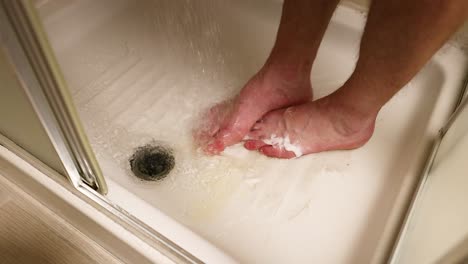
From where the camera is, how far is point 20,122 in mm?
559

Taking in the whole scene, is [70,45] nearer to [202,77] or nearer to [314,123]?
[202,77]

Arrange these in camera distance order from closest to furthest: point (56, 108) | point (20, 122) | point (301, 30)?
point (56, 108)
point (20, 122)
point (301, 30)

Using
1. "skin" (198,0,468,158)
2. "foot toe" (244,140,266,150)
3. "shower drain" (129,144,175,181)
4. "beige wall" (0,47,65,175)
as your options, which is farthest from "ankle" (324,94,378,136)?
"beige wall" (0,47,65,175)

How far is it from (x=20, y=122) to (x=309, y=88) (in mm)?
491

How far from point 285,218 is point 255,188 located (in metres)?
0.07

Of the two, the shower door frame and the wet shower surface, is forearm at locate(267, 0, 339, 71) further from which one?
the shower door frame

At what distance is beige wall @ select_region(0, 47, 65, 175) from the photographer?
18.2 inches

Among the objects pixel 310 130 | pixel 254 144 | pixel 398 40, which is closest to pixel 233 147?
pixel 254 144

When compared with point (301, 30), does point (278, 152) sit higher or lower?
lower

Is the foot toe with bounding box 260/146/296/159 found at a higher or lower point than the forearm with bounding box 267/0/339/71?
lower

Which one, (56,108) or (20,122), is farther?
(20,122)

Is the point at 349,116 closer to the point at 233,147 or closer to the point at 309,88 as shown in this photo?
the point at 309,88

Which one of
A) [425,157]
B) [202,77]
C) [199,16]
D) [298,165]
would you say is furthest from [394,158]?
[199,16]

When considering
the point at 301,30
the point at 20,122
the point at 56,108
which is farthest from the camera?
the point at 301,30
